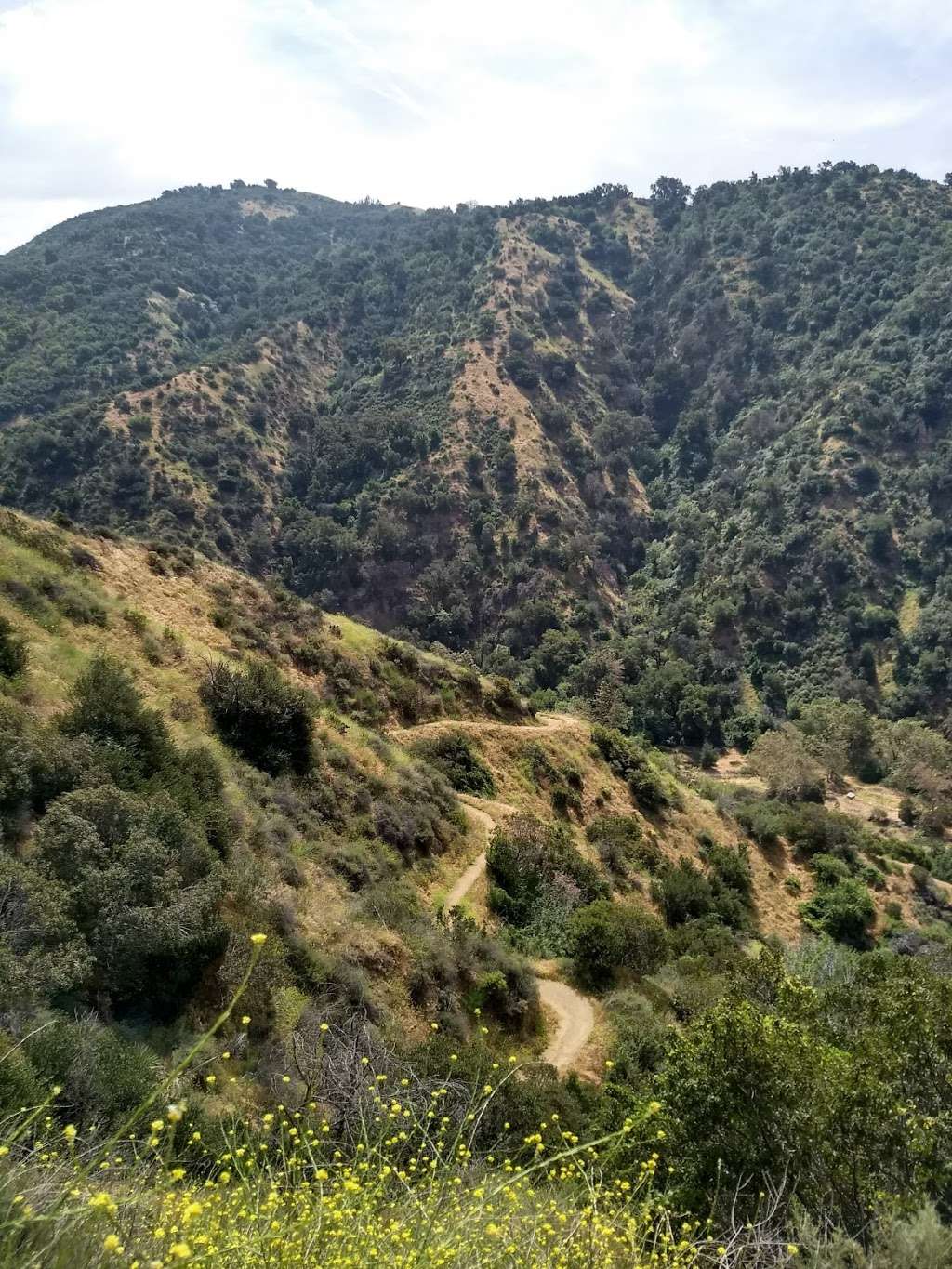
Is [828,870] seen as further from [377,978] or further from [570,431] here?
[570,431]

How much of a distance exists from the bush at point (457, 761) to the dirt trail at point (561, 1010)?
508 centimetres

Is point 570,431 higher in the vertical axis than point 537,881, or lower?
higher

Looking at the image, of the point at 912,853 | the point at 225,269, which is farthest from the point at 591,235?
the point at 912,853

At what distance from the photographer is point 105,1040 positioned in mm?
9109

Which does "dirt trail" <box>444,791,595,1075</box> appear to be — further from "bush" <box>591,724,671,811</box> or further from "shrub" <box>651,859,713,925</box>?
"bush" <box>591,724,671,811</box>

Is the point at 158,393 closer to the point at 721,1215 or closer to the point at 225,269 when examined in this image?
the point at 225,269

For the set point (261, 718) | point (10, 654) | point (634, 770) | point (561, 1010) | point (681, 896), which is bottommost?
point (681, 896)

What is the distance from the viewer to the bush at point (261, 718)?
21203 mm

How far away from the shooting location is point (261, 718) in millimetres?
21656

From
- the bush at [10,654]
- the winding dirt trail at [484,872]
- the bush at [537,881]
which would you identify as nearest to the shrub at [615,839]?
the bush at [537,881]

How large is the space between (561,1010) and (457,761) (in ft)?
43.3

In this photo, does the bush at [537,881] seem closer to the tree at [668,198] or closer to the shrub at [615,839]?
the shrub at [615,839]

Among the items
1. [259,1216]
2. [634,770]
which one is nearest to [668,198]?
[634,770]

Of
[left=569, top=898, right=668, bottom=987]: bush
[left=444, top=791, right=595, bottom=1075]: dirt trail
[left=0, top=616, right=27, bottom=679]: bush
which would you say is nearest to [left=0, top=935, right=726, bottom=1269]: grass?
[left=444, top=791, right=595, bottom=1075]: dirt trail
